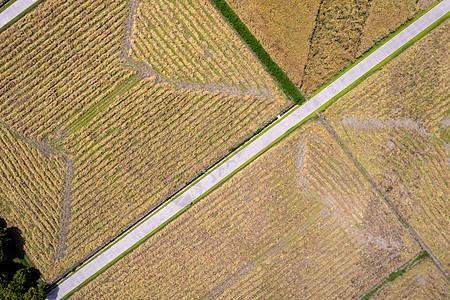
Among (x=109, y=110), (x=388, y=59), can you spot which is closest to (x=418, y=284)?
(x=388, y=59)

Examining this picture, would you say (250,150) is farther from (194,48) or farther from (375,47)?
(375,47)

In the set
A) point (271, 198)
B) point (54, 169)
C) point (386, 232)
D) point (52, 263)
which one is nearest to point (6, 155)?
point (54, 169)

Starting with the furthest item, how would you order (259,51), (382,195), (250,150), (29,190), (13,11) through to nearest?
(382,195) → (250,150) → (259,51) → (29,190) → (13,11)

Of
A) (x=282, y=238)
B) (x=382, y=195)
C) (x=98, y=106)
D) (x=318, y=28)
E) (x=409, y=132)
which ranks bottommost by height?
(x=382, y=195)

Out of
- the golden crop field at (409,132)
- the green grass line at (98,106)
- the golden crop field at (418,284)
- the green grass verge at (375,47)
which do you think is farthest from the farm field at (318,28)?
the golden crop field at (418,284)

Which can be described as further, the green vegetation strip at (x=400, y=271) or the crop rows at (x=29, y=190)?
the green vegetation strip at (x=400, y=271)

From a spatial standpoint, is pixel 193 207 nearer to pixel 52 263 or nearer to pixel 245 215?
pixel 245 215

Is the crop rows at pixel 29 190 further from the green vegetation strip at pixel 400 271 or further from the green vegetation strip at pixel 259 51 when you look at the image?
the green vegetation strip at pixel 400 271

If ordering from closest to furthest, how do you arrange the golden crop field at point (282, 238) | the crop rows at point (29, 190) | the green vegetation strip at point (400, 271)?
the crop rows at point (29, 190) → the golden crop field at point (282, 238) → the green vegetation strip at point (400, 271)
